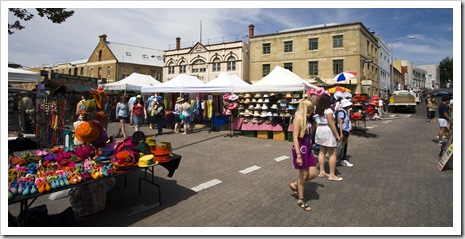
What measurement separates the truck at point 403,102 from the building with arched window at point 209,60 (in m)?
17.3

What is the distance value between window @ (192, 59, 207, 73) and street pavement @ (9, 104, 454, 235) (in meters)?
30.1

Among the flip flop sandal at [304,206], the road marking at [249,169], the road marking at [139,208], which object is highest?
the road marking at [249,169]

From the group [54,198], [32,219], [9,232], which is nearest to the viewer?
[9,232]

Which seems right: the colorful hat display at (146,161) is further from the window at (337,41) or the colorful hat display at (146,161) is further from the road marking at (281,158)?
the window at (337,41)

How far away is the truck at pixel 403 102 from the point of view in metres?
24.3

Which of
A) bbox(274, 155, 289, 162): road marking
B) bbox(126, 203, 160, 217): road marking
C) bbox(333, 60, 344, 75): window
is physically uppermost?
bbox(333, 60, 344, 75): window

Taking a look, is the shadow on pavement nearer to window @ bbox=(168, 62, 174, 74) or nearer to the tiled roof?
window @ bbox=(168, 62, 174, 74)

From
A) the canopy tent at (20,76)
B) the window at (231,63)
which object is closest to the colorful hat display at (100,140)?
the canopy tent at (20,76)

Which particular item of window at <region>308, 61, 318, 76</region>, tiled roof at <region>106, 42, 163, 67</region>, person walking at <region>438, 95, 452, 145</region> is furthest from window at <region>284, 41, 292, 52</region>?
tiled roof at <region>106, 42, 163, 67</region>

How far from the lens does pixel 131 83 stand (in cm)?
1675

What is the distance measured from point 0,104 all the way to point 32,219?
157 centimetres

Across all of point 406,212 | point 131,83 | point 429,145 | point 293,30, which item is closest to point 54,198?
point 406,212

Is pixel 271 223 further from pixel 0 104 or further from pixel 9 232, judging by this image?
pixel 0 104

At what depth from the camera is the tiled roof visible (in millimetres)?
43750
